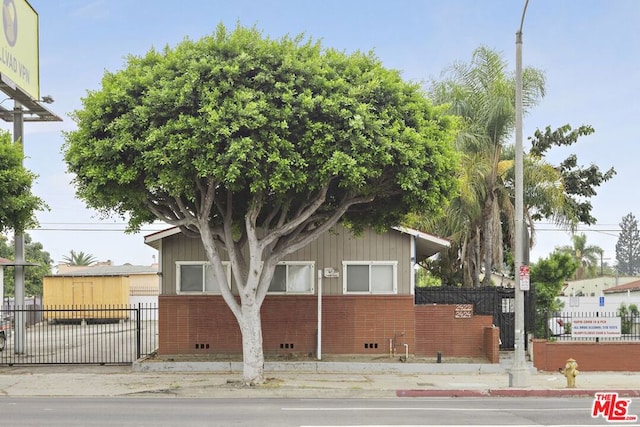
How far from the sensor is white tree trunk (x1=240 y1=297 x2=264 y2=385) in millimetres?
19547

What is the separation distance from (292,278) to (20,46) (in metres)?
12.4

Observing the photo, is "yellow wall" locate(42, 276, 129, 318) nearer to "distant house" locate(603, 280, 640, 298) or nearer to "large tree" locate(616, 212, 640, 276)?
"distant house" locate(603, 280, 640, 298)

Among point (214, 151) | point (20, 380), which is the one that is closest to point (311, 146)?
point (214, 151)

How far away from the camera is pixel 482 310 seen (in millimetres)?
25422

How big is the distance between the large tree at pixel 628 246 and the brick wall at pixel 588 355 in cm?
11605

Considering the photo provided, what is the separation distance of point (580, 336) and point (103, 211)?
A: 14.2 metres

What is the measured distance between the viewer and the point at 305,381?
20375 millimetres

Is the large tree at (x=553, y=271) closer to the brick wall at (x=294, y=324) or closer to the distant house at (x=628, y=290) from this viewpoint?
the brick wall at (x=294, y=324)

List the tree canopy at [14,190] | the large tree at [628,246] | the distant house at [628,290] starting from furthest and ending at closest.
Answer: the large tree at [628,246] → the distant house at [628,290] → the tree canopy at [14,190]

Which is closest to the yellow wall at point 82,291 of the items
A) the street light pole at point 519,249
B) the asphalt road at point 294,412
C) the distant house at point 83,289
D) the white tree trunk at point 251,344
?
the distant house at point 83,289

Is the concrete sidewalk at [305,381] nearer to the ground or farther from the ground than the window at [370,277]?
nearer to the ground

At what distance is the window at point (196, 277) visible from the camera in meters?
24.1

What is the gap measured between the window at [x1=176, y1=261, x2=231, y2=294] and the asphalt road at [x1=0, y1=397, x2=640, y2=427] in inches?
256

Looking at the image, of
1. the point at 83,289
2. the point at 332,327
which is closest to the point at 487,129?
the point at 332,327
